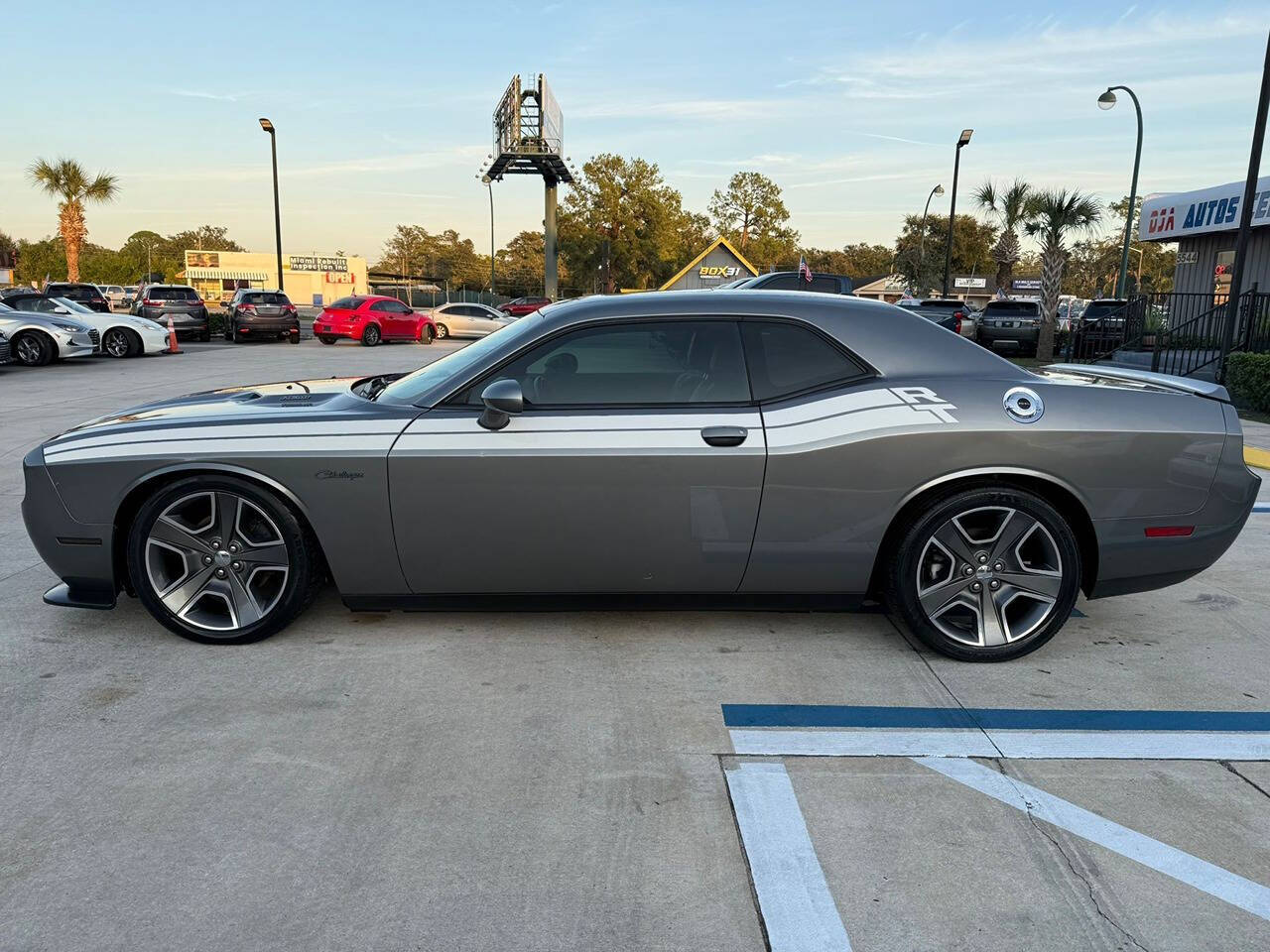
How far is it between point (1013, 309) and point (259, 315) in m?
21.3

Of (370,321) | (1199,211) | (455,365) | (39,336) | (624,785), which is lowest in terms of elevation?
(624,785)

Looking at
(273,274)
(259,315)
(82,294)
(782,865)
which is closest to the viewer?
(782,865)

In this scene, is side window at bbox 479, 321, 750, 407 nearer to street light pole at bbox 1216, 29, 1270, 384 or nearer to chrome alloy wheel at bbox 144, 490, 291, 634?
chrome alloy wheel at bbox 144, 490, 291, 634

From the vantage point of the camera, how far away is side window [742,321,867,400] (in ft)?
12.5

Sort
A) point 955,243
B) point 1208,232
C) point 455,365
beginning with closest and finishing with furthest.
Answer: point 455,365, point 1208,232, point 955,243

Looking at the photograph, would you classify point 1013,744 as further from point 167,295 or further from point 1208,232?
point 167,295

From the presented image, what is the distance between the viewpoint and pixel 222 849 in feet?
8.21

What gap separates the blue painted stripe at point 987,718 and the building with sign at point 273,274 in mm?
68703

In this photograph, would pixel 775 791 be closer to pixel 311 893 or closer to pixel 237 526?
pixel 311 893

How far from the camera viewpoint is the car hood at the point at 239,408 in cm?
394

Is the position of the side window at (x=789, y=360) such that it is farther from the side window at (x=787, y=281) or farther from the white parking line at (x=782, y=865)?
the side window at (x=787, y=281)

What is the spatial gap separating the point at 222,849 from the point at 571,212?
64907 mm

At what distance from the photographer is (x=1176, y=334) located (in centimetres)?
1822

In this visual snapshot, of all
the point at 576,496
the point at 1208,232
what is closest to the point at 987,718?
the point at 576,496
